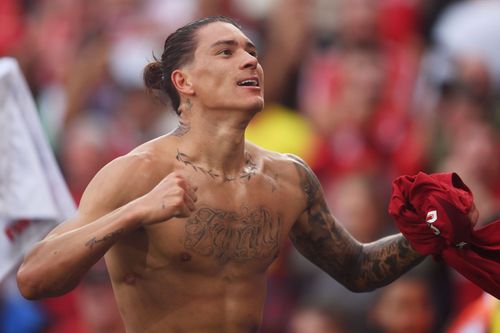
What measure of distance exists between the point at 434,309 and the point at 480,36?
2.10m

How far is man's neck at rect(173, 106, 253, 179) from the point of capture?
5352 mm

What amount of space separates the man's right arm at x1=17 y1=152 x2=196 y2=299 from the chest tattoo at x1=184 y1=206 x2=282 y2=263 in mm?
295

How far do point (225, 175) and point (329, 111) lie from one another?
3.43m

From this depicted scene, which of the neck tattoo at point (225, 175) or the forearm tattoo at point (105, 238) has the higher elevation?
the forearm tattoo at point (105, 238)

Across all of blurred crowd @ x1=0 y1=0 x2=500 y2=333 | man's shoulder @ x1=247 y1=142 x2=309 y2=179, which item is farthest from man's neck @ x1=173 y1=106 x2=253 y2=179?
blurred crowd @ x1=0 y1=0 x2=500 y2=333

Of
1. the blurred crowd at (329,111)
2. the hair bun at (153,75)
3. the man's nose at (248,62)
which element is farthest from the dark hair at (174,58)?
the blurred crowd at (329,111)

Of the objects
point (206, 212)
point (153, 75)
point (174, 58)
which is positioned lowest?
point (206, 212)

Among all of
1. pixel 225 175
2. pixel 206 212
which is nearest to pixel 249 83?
pixel 225 175

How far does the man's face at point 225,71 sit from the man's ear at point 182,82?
0.8 inches

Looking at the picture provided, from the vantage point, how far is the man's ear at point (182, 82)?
5.43 metres

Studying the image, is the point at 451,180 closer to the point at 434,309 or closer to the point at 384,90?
the point at 434,309

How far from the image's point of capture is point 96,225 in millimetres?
4762

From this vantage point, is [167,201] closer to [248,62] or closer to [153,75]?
[248,62]

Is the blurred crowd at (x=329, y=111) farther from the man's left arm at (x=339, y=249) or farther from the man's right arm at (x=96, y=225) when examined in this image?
the man's right arm at (x=96, y=225)
